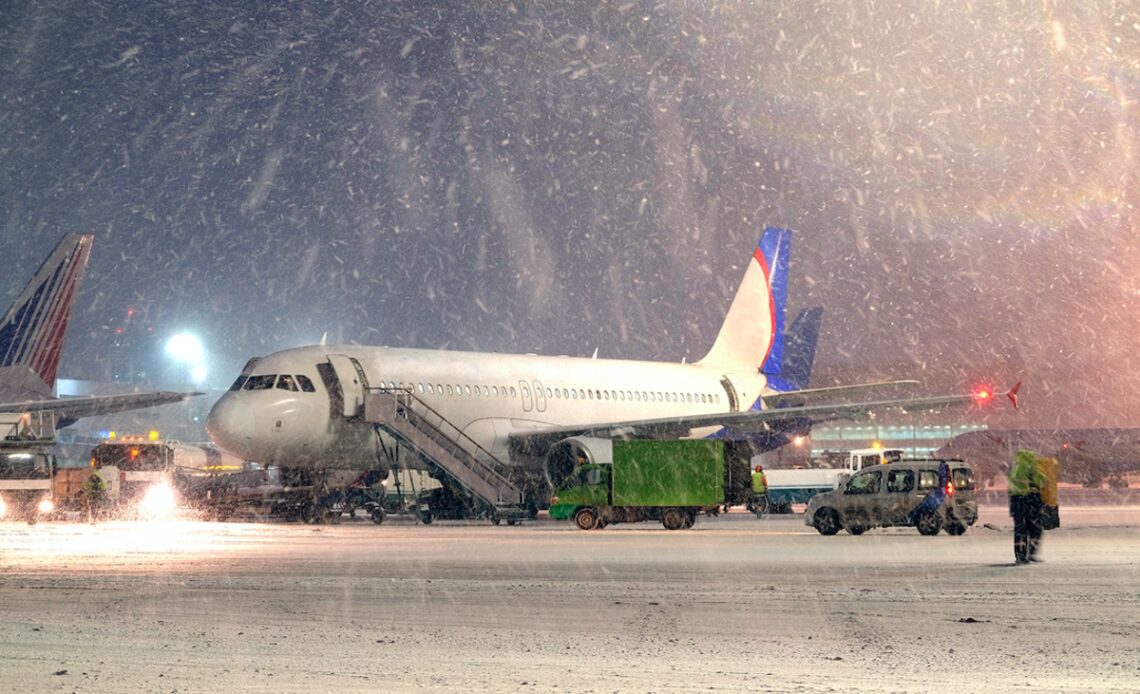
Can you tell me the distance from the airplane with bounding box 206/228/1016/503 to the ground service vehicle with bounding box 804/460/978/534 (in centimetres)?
960

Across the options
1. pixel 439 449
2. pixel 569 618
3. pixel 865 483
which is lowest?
pixel 569 618

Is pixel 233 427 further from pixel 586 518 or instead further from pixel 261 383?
pixel 586 518

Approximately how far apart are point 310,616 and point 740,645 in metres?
5.06

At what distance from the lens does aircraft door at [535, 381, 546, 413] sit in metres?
47.2

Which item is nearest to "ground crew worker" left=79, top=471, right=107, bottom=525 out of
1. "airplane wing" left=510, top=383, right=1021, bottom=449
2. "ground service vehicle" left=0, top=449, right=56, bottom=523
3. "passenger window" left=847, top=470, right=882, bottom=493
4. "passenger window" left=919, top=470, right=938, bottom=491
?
"ground service vehicle" left=0, top=449, right=56, bottom=523

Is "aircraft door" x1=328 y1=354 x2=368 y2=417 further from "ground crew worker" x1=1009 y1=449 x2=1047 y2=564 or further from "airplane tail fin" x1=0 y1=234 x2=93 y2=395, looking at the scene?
"ground crew worker" x1=1009 y1=449 x2=1047 y2=564

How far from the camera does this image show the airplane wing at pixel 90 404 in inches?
1790

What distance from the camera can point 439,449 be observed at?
136 ft

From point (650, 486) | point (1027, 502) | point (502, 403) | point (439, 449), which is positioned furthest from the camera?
point (502, 403)

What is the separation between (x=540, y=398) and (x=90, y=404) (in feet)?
48.4

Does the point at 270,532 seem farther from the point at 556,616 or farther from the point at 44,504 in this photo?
the point at 556,616

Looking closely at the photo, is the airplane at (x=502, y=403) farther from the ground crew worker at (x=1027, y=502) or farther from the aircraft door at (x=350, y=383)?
the ground crew worker at (x=1027, y=502)

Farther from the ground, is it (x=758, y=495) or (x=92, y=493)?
(x=92, y=493)

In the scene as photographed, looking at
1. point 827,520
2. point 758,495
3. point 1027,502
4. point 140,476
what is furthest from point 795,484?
point 1027,502
